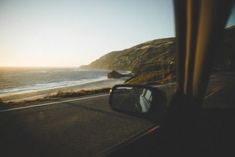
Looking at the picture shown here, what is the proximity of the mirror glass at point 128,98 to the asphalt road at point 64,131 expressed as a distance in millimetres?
697

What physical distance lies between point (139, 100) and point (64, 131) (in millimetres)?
2009

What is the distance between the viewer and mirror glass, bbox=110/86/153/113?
3541 millimetres

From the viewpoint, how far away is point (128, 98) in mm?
4137

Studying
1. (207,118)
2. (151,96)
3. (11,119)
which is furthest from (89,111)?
(151,96)

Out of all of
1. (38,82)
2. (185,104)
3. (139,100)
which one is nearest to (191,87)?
(185,104)

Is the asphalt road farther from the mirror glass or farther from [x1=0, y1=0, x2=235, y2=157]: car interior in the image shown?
the mirror glass

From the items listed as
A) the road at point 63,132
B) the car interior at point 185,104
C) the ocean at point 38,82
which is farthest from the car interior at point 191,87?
the ocean at point 38,82

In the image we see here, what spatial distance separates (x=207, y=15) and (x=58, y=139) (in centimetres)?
340

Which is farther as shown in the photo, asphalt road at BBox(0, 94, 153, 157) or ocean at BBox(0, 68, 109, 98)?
ocean at BBox(0, 68, 109, 98)

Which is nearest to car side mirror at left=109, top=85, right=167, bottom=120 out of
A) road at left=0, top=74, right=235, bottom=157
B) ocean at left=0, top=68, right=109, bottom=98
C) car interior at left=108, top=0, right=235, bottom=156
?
car interior at left=108, top=0, right=235, bottom=156

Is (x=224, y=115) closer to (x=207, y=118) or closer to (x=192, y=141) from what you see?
(x=207, y=118)

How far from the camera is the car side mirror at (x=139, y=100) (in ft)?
9.10

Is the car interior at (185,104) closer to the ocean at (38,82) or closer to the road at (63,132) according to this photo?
the road at (63,132)

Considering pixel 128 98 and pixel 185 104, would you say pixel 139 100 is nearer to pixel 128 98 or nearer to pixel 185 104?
pixel 128 98
